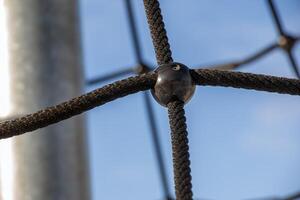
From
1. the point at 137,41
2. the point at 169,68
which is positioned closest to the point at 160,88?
the point at 169,68

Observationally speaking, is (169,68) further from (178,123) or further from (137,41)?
(137,41)

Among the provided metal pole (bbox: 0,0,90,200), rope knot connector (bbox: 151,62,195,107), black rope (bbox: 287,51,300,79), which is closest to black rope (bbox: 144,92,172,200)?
black rope (bbox: 287,51,300,79)

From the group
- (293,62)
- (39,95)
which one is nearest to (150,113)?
(293,62)

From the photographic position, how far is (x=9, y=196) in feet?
3.24

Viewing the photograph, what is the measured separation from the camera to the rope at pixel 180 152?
2.49 ft

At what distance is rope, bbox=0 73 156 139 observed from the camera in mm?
804

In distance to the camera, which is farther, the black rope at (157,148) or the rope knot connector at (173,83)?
the black rope at (157,148)

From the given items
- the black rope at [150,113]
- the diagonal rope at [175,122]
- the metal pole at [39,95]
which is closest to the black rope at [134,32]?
the black rope at [150,113]

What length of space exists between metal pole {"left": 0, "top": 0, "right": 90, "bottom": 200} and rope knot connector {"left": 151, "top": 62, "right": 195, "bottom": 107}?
9.4 inches

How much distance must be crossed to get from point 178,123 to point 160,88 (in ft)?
0.14

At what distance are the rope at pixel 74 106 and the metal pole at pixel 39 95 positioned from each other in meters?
0.17

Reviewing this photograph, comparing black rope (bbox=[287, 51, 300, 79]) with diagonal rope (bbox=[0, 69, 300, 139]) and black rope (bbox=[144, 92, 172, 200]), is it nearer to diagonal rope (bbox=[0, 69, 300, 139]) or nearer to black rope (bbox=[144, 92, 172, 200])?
black rope (bbox=[144, 92, 172, 200])

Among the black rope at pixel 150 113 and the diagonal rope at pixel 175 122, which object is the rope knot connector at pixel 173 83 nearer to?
the diagonal rope at pixel 175 122

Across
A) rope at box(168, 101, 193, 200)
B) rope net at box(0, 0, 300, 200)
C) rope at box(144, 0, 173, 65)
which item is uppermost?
rope at box(144, 0, 173, 65)
